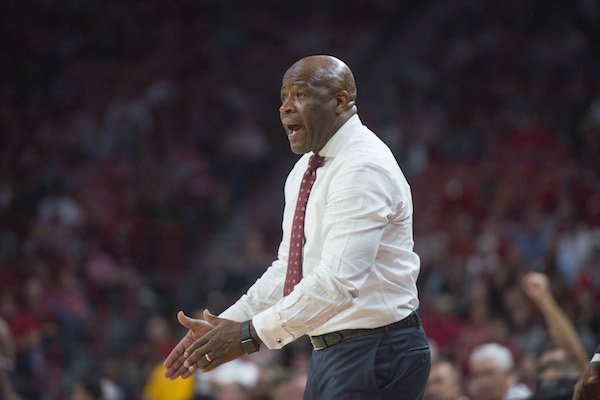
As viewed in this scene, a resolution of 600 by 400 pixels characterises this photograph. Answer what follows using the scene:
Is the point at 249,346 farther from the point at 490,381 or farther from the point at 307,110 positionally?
the point at 490,381

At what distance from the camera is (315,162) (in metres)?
4.34

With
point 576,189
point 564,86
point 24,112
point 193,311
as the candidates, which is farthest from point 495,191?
point 24,112

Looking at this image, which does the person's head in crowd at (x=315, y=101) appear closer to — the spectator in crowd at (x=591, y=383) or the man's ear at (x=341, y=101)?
the man's ear at (x=341, y=101)

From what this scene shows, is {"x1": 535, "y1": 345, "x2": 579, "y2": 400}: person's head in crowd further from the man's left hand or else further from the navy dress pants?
the man's left hand

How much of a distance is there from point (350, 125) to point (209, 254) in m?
10.1

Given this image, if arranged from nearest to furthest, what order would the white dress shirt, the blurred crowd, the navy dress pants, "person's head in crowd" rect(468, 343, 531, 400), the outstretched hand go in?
the white dress shirt < the navy dress pants < the outstretched hand < "person's head in crowd" rect(468, 343, 531, 400) < the blurred crowd

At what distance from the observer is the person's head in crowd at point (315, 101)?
4219mm

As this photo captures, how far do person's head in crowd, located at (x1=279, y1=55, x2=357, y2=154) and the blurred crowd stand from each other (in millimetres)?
3413

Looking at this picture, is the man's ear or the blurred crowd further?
the blurred crowd

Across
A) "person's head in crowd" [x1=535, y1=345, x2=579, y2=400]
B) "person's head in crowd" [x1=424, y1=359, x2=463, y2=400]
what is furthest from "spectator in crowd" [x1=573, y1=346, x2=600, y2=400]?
"person's head in crowd" [x1=424, y1=359, x2=463, y2=400]

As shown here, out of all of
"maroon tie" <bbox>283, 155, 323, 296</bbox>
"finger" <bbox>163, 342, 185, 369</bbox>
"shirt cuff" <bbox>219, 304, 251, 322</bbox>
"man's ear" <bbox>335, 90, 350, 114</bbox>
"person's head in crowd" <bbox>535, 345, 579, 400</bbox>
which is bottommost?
"person's head in crowd" <bbox>535, 345, 579, 400</bbox>

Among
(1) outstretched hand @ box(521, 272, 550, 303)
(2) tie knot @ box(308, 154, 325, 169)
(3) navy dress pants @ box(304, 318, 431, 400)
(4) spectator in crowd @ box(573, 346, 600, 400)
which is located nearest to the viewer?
(4) spectator in crowd @ box(573, 346, 600, 400)

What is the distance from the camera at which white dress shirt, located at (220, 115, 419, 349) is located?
3963mm

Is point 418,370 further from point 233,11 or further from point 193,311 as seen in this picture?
point 233,11
